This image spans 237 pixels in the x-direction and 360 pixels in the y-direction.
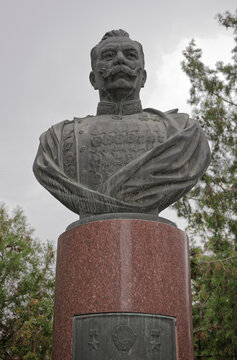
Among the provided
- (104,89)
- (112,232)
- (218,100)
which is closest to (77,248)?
(112,232)

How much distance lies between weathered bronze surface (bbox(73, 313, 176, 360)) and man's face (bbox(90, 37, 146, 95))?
9.17 feet

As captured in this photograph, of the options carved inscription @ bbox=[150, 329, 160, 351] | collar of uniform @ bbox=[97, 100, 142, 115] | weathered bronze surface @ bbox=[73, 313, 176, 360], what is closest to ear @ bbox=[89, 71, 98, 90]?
collar of uniform @ bbox=[97, 100, 142, 115]

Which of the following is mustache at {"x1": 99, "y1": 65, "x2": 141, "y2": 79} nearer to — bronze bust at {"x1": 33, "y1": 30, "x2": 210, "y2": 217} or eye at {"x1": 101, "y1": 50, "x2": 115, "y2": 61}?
bronze bust at {"x1": 33, "y1": 30, "x2": 210, "y2": 217}

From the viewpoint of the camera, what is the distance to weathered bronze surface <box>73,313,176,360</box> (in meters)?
3.74

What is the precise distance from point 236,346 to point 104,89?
7.84m

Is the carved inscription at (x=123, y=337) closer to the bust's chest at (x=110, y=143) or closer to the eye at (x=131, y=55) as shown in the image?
the bust's chest at (x=110, y=143)

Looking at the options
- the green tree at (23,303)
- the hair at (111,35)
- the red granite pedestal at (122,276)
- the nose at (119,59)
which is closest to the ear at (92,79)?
the hair at (111,35)

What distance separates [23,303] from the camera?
636 inches

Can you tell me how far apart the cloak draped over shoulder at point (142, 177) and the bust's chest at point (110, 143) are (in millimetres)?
134

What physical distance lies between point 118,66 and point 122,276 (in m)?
2.59

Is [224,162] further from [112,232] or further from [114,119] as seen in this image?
[112,232]

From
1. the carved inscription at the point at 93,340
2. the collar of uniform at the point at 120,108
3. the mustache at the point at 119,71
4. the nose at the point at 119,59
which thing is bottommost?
the carved inscription at the point at 93,340

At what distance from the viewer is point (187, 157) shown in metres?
5.02

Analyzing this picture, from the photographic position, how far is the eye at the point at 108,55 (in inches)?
219
